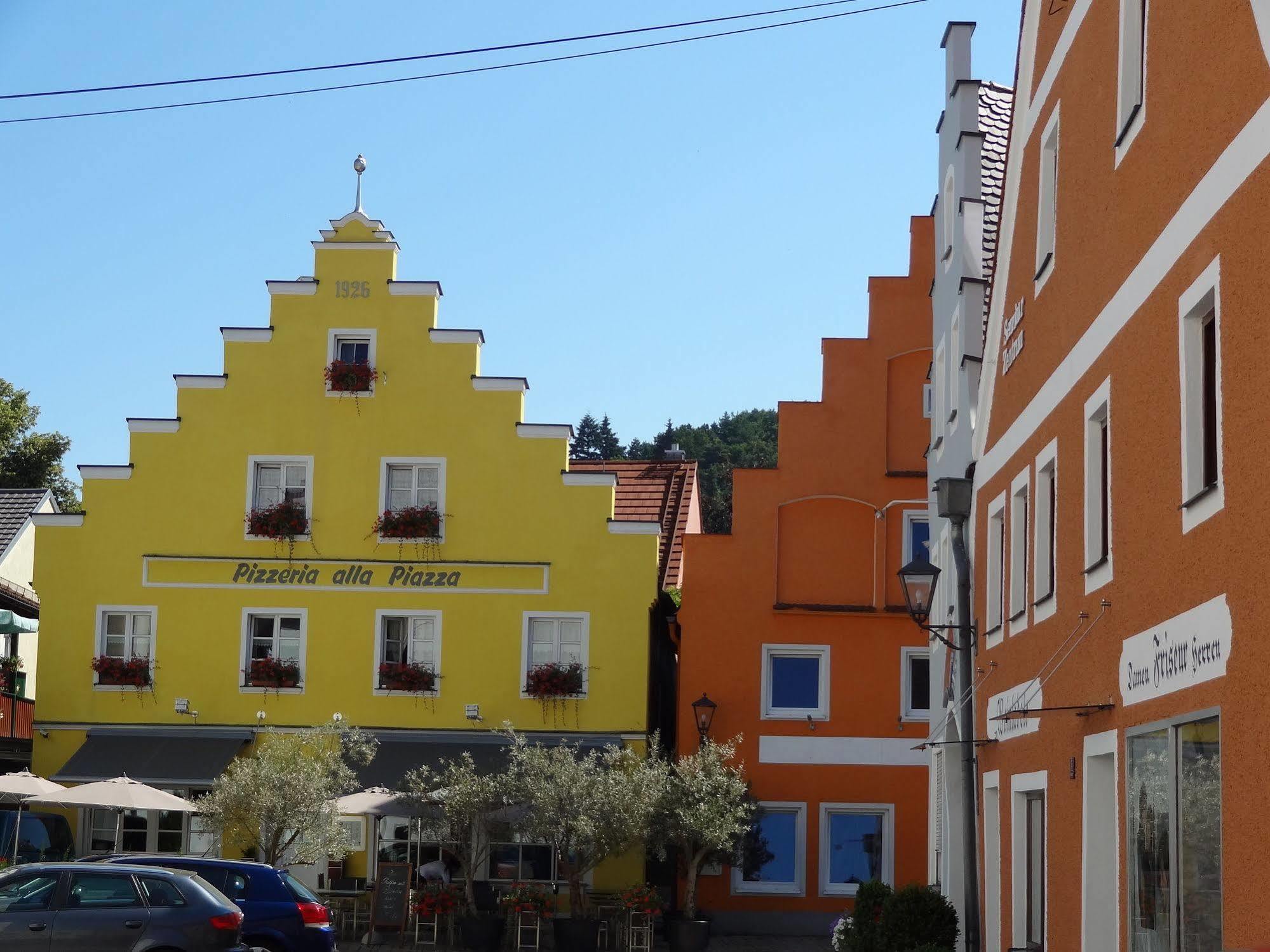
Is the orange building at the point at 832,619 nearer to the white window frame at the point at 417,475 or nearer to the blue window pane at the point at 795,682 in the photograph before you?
the blue window pane at the point at 795,682

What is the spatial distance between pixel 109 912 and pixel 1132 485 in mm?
11025

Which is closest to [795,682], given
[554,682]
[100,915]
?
[554,682]

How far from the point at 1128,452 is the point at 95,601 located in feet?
77.6

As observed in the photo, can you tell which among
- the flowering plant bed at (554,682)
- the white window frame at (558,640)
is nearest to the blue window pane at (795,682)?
the white window frame at (558,640)

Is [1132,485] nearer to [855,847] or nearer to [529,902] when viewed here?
[529,902]

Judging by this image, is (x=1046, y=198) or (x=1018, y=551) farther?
(x=1018, y=551)

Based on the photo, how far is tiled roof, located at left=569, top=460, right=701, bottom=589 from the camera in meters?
33.2

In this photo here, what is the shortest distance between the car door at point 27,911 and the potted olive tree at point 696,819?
1212 cm

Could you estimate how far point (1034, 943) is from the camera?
48.5ft

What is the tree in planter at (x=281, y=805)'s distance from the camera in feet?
85.8

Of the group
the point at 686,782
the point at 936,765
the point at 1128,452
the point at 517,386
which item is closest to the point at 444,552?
the point at 517,386

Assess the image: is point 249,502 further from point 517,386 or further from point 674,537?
point 674,537

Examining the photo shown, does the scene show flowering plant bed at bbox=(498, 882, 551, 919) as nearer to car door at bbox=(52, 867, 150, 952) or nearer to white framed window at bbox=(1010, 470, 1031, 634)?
car door at bbox=(52, 867, 150, 952)

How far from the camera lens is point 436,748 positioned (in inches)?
1174
